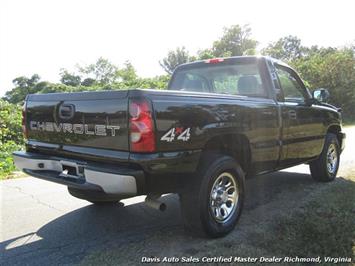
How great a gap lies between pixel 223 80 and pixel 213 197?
1814 millimetres

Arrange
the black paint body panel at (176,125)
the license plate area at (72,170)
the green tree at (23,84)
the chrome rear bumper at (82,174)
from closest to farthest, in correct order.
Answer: the chrome rear bumper at (82,174), the black paint body panel at (176,125), the license plate area at (72,170), the green tree at (23,84)

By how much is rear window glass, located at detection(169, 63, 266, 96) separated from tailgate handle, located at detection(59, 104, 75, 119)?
80.2 inches

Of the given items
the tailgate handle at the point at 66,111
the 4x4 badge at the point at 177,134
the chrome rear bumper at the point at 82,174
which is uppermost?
the tailgate handle at the point at 66,111

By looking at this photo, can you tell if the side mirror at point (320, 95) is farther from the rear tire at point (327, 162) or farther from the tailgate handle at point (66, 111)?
the tailgate handle at point (66, 111)

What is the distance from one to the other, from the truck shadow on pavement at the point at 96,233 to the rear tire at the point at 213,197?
256 millimetres

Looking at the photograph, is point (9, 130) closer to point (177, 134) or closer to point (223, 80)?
point (223, 80)

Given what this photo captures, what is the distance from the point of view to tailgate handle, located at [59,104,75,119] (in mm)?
3518

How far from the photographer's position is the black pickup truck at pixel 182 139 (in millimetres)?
3039

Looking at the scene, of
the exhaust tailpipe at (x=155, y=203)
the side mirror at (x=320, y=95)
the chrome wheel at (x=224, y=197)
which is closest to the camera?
the exhaust tailpipe at (x=155, y=203)

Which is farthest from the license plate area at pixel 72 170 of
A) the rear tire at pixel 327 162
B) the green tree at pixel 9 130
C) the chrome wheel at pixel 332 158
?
the green tree at pixel 9 130

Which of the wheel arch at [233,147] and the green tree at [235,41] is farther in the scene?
the green tree at [235,41]

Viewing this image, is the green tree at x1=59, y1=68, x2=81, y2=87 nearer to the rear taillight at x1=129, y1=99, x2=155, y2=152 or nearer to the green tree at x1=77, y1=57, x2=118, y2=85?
the green tree at x1=77, y1=57, x2=118, y2=85

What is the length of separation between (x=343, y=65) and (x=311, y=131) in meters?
21.6

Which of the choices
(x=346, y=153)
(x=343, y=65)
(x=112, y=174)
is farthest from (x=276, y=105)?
(x=343, y=65)
